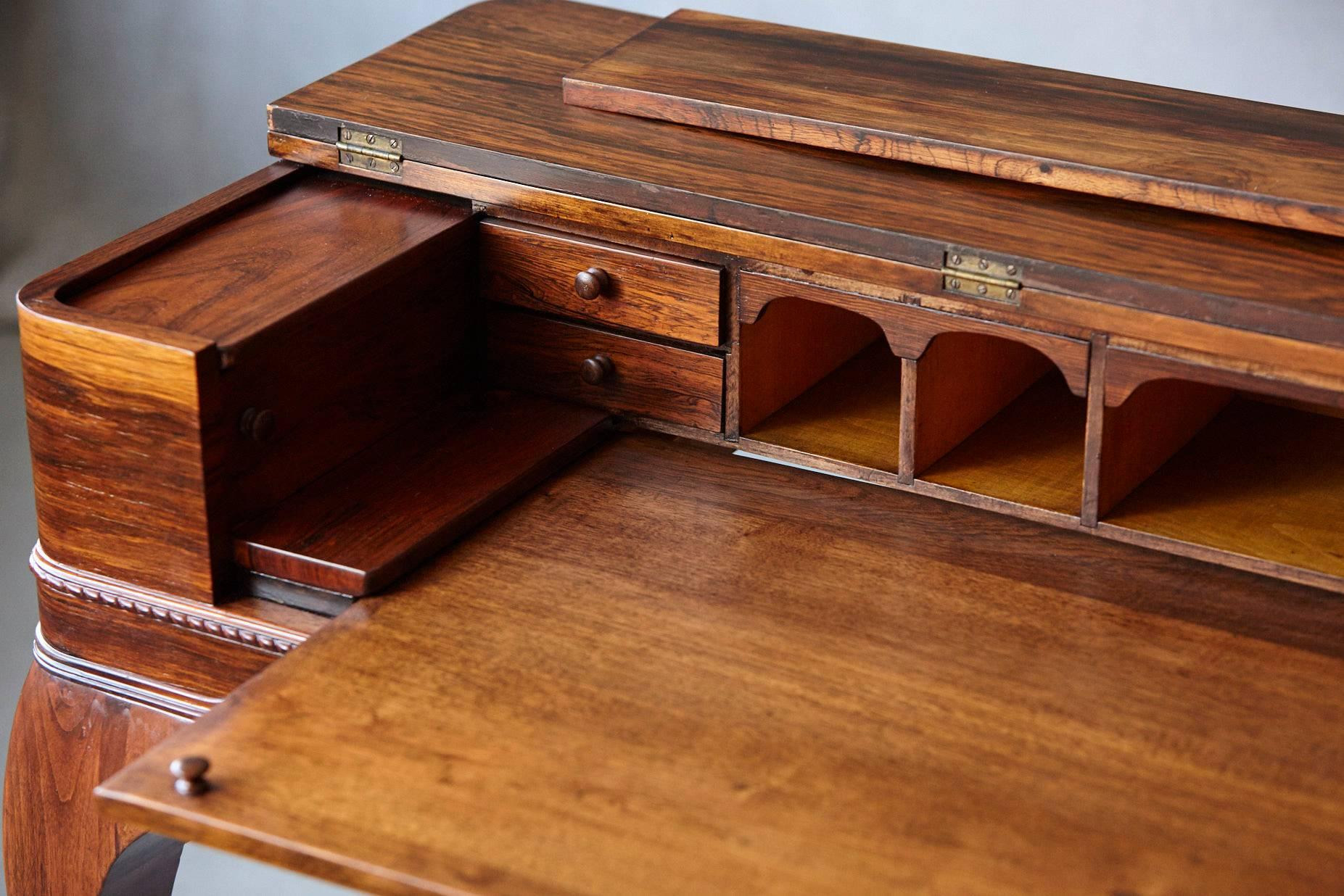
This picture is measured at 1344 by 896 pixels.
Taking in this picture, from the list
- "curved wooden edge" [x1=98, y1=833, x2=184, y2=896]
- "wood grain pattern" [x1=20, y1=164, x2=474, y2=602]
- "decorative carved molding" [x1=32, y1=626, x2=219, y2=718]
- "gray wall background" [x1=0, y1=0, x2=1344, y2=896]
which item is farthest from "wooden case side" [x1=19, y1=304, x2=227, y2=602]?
"gray wall background" [x1=0, y1=0, x2=1344, y2=896]

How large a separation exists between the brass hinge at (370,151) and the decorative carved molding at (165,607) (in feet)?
1.59

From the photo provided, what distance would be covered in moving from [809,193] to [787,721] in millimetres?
530

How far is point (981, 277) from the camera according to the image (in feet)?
4.94

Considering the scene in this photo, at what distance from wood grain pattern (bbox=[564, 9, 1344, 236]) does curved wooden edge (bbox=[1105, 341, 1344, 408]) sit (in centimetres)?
18

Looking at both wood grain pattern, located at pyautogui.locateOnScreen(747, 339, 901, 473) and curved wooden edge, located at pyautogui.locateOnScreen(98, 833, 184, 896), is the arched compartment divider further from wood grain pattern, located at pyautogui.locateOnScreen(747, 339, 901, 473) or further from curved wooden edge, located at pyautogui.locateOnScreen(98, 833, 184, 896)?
curved wooden edge, located at pyautogui.locateOnScreen(98, 833, 184, 896)

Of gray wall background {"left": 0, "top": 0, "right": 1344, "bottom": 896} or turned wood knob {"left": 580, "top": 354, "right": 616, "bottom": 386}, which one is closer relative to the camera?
turned wood knob {"left": 580, "top": 354, "right": 616, "bottom": 386}

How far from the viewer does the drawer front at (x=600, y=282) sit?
165cm

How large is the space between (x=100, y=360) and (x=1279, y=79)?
1.95 meters

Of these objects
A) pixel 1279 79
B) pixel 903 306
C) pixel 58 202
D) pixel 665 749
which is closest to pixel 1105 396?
pixel 903 306

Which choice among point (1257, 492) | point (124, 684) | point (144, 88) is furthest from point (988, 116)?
point (144, 88)

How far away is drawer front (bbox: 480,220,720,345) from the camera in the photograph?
1.65 meters

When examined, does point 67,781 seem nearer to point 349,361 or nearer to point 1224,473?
point 349,361

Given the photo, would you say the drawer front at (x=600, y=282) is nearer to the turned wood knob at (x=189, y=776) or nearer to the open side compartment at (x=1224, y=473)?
the open side compartment at (x=1224, y=473)

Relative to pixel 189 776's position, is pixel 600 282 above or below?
above
